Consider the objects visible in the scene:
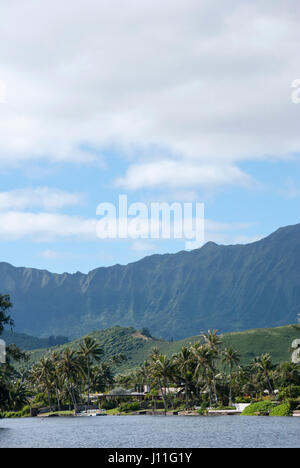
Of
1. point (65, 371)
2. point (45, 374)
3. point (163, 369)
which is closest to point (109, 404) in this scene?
point (65, 371)

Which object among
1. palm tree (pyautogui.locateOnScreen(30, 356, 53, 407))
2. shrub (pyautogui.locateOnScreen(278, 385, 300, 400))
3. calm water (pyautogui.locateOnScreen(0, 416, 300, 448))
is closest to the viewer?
calm water (pyautogui.locateOnScreen(0, 416, 300, 448))

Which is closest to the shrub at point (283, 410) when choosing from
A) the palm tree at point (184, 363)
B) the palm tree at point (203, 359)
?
the palm tree at point (203, 359)

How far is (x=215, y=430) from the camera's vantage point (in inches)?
3504

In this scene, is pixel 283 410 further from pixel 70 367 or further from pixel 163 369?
pixel 70 367

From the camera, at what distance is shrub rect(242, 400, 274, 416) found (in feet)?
430

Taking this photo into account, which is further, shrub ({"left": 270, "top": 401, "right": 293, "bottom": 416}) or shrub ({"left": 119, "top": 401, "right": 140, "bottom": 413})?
shrub ({"left": 119, "top": 401, "right": 140, "bottom": 413})

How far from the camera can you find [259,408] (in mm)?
132875

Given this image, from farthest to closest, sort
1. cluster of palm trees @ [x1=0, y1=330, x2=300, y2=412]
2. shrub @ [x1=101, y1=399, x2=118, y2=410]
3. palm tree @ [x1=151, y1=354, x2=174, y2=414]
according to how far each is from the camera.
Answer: shrub @ [x1=101, y1=399, x2=118, y2=410], palm tree @ [x1=151, y1=354, x2=174, y2=414], cluster of palm trees @ [x1=0, y1=330, x2=300, y2=412]

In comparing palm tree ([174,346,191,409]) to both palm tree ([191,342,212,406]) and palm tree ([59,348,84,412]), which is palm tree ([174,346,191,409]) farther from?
palm tree ([59,348,84,412])

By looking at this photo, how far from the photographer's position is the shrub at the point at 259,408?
131 m

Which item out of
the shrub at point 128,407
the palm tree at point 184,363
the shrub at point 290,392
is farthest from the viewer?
the shrub at point 128,407

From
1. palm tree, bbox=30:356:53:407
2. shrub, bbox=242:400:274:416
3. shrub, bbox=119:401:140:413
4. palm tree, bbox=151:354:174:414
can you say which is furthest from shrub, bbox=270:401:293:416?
palm tree, bbox=30:356:53:407

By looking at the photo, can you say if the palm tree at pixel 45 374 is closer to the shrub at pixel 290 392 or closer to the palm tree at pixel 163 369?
the palm tree at pixel 163 369
